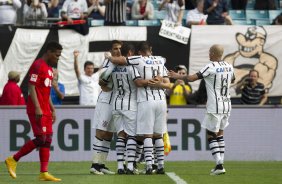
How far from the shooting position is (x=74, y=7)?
85.9 ft

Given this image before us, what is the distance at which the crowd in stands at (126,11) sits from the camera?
2598 centimetres

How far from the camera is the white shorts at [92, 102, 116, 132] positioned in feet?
55.4

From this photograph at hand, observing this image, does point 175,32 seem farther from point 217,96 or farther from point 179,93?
point 217,96

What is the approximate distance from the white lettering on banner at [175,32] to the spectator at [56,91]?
10.9 feet

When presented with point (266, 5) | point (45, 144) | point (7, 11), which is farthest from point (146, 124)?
point (266, 5)

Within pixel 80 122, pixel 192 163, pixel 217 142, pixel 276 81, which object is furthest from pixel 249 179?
pixel 276 81

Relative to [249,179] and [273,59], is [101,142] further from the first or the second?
[273,59]

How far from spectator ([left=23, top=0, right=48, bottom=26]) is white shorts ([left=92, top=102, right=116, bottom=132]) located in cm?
968

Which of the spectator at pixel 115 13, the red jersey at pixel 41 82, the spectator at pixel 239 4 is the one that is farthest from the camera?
the spectator at pixel 239 4

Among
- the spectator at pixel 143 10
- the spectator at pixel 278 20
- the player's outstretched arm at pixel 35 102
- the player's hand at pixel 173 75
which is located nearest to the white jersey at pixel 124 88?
the player's hand at pixel 173 75

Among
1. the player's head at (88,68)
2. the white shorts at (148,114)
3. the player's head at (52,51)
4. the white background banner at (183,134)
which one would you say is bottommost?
the white background banner at (183,134)

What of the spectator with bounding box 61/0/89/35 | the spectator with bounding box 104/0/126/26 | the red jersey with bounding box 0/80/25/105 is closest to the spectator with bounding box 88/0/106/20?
the spectator with bounding box 61/0/89/35

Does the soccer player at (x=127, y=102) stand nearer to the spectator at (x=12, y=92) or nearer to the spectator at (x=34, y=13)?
the spectator at (x=12, y=92)

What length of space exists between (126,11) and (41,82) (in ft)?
42.2
